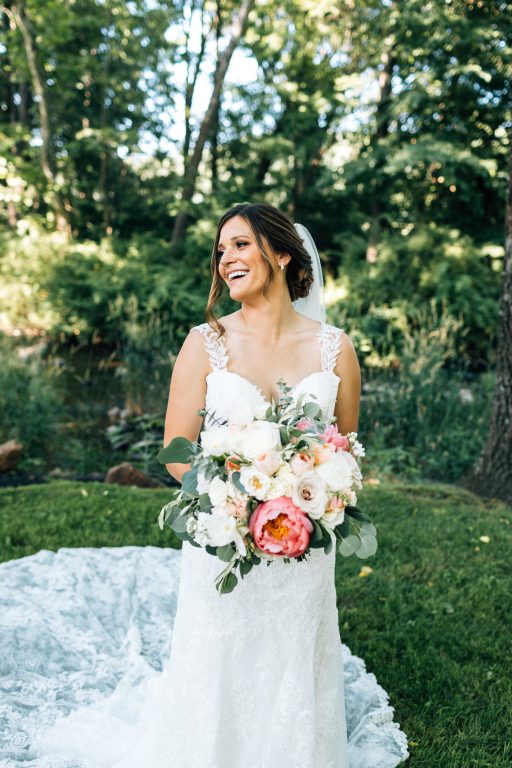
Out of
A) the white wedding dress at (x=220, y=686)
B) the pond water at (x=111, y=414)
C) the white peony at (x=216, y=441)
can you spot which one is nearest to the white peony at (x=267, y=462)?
the white peony at (x=216, y=441)

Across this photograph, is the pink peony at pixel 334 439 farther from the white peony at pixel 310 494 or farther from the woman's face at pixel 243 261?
the woman's face at pixel 243 261

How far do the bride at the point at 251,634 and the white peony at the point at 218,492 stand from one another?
0.47 meters

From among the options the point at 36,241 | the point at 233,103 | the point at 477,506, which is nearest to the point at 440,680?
the point at 477,506

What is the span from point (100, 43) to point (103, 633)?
15.2 m

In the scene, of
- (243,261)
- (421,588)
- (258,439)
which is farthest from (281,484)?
(421,588)

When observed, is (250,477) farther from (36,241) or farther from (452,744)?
(36,241)

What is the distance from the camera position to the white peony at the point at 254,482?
5.34ft

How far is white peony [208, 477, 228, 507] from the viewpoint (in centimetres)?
166

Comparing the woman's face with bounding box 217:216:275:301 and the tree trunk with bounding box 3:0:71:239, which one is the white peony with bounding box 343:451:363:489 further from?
the tree trunk with bounding box 3:0:71:239

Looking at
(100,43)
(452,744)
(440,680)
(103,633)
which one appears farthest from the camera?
(100,43)

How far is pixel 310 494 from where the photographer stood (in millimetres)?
1669

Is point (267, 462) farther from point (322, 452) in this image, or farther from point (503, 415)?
point (503, 415)

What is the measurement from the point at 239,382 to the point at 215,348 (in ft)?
0.67

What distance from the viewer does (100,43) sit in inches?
579
